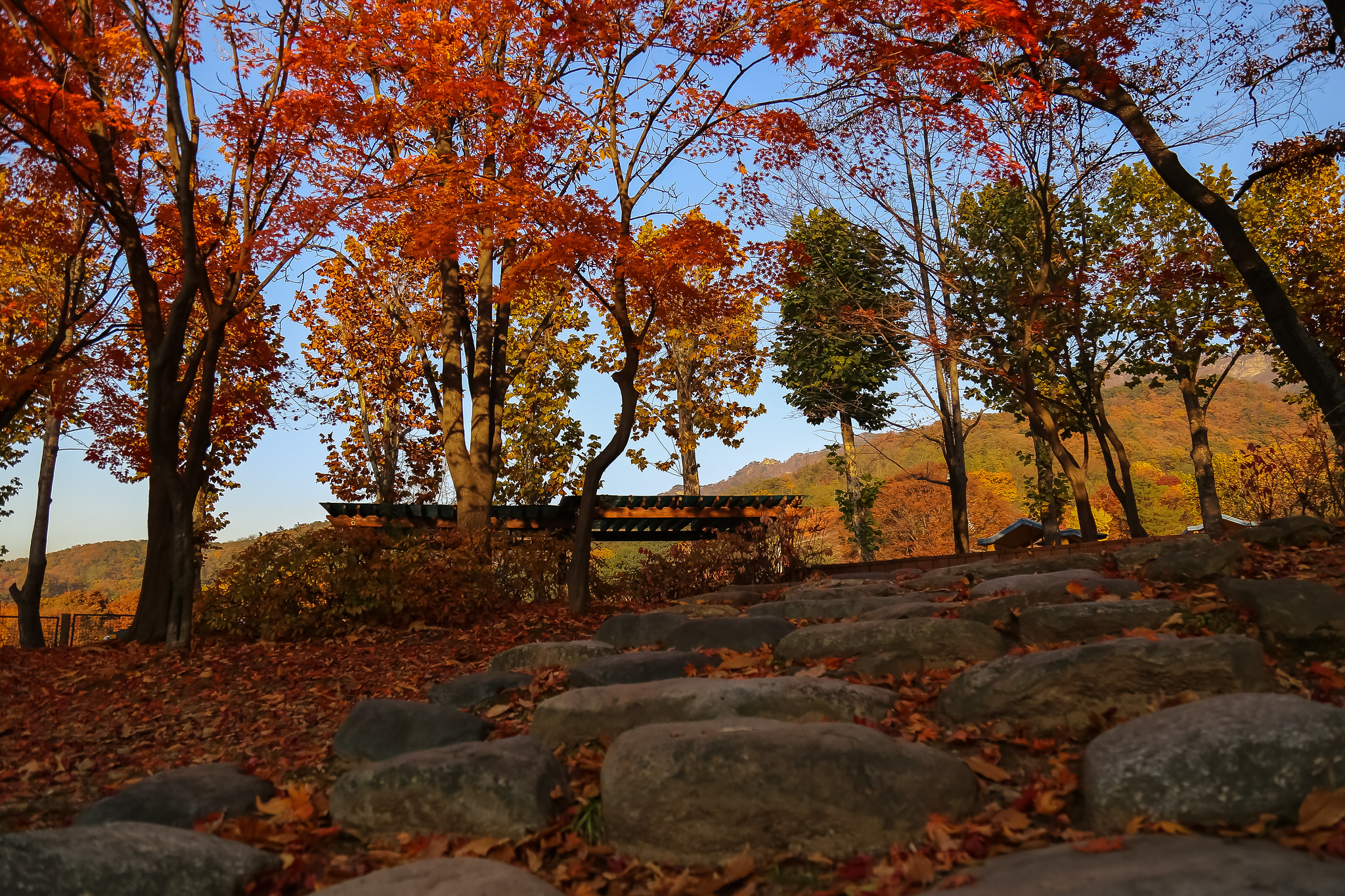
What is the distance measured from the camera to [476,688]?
631cm

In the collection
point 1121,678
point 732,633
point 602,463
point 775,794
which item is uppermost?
point 602,463

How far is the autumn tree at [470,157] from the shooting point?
12000 mm

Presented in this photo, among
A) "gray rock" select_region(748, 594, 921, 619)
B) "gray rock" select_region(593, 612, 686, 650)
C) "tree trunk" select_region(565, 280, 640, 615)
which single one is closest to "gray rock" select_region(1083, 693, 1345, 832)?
"gray rock" select_region(748, 594, 921, 619)

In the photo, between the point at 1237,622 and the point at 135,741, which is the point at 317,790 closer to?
the point at 135,741

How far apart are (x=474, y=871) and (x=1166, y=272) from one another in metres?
20.6

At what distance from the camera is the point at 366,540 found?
11648mm

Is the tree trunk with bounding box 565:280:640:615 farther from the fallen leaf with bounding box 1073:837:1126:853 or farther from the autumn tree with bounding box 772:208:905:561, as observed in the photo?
the autumn tree with bounding box 772:208:905:561

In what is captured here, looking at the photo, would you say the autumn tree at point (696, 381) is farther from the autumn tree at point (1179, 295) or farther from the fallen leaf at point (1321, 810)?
the fallen leaf at point (1321, 810)

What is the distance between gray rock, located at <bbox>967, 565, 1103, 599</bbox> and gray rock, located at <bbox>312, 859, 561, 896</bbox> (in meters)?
4.62

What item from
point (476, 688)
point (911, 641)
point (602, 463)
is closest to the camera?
point (911, 641)

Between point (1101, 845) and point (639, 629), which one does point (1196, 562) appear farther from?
point (639, 629)

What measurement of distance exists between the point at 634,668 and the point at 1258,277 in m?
7.63

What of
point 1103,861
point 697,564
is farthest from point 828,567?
point 1103,861

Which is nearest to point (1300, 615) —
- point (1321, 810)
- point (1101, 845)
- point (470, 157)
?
point (1321, 810)
